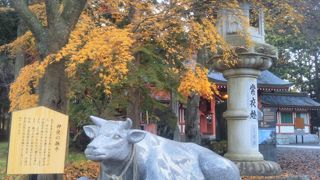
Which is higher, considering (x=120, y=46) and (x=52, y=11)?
(x=52, y=11)

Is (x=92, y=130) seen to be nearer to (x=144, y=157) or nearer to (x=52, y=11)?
(x=144, y=157)

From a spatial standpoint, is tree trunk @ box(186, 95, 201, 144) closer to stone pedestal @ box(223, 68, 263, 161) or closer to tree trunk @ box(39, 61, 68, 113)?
stone pedestal @ box(223, 68, 263, 161)

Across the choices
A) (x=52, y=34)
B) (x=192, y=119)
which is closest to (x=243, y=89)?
(x=52, y=34)

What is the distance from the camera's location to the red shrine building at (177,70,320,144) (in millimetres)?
21953

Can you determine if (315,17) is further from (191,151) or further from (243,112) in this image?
(191,151)

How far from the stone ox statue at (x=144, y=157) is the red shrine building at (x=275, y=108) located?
1701 centimetres

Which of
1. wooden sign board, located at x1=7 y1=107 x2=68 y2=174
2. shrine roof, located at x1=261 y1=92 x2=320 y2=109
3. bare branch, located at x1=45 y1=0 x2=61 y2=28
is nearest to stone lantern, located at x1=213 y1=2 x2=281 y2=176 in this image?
bare branch, located at x1=45 y1=0 x2=61 y2=28

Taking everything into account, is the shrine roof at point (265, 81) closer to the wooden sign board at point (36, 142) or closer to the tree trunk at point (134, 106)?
the tree trunk at point (134, 106)

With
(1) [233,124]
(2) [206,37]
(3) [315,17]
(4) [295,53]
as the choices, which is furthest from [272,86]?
(4) [295,53]

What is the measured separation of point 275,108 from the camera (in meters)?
25.1

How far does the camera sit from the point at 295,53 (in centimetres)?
3809

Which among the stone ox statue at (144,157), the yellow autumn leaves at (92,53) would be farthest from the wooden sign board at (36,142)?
the stone ox statue at (144,157)

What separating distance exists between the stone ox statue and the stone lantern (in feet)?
20.1

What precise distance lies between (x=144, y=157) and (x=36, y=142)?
2228 mm
